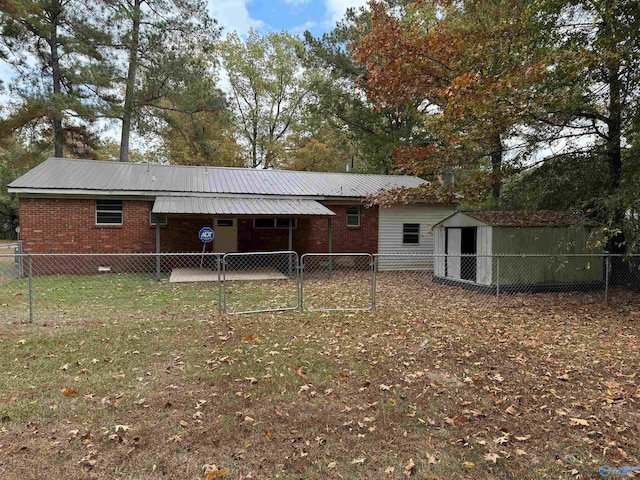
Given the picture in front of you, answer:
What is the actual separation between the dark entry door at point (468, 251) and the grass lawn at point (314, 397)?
3.97 meters

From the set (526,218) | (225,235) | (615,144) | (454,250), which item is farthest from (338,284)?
(615,144)

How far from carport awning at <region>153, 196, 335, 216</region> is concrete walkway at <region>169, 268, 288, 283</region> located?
1.90 meters

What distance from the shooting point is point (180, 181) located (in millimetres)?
14656

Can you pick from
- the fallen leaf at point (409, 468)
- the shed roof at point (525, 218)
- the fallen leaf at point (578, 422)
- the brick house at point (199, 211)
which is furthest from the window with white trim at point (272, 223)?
the fallen leaf at point (409, 468)

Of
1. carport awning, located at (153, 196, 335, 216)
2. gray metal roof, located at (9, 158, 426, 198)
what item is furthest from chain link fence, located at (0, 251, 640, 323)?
gray metal roof, located at (9, 158, 426, 198)

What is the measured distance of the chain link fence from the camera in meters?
7.58

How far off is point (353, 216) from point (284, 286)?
6120mm

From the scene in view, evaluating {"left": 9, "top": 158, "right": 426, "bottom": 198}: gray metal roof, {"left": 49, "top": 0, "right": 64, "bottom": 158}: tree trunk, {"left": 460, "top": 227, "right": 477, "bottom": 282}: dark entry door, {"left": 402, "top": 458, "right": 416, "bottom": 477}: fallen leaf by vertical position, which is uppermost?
{"left": 49, "top": 0, "right": 64, "bottom": 158}: tree trunk

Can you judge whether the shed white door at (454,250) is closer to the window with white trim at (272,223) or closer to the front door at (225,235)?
the window with white trim at (272,223)

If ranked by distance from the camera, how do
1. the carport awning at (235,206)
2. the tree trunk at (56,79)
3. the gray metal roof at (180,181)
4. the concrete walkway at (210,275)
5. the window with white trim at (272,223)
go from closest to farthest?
the concrete walkway at (210,275), the carport awning at (235,206), the gray metal roof at (180,181), the window with white trim at (272,223), the tree trunk at (56,79)

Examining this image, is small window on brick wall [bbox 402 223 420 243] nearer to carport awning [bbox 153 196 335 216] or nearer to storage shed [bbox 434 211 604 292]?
carport awning [bbox 153 196 335 216]

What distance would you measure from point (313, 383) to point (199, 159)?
23.4 meters

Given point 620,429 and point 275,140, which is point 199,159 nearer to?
point 275,140

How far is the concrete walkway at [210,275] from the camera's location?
11.1m
